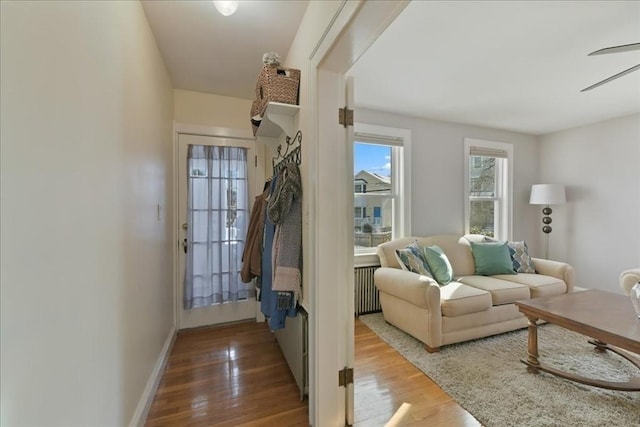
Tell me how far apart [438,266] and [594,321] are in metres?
1.16

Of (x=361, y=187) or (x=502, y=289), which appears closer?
(x=502, y=289)

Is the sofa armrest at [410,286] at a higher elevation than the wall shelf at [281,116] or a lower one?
lower

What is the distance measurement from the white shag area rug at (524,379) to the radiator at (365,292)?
532mm

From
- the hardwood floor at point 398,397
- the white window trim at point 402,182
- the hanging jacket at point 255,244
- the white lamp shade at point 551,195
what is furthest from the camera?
the white lamp shade at point 551,195

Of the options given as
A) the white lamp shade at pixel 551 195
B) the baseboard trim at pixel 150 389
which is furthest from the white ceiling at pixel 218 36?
the white lamp shade at pixel 551 195

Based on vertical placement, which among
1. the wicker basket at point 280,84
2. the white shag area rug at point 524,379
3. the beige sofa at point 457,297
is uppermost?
the wicker basket at point 280,84

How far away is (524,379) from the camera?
73.7 inches

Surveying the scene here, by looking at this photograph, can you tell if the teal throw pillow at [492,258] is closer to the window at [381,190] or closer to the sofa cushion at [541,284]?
the sofa cushion at [541,284]

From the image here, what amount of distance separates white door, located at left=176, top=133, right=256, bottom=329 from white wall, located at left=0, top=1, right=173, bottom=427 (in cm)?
120

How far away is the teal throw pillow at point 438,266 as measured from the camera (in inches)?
105

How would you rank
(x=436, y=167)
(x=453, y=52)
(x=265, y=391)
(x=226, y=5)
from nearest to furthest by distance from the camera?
(x=226, y=5) < (x=265, y=391) < (x=453, y=52) < (x=436, y=167)

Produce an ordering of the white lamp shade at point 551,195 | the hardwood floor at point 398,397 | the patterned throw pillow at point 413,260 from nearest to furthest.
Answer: the hardwood floor at point 398,397 < the patterned throw pillow at point 413,260 < the white lamp shade at point 551,195

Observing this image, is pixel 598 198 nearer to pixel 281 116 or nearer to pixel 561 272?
pixel 561 272

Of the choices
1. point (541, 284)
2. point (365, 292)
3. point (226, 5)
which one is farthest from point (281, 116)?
point (541, 284)
